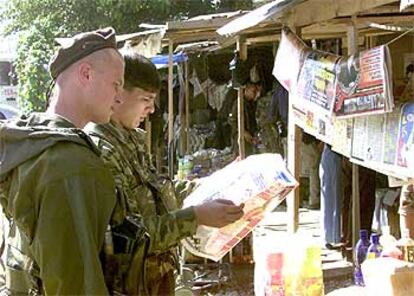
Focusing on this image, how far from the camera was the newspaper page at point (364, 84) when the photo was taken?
3.56m

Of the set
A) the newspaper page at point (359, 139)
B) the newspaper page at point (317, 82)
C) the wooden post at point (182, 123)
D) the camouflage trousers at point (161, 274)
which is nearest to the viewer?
the camouflage trousers at point (161, 274)

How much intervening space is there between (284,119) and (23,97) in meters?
8.61

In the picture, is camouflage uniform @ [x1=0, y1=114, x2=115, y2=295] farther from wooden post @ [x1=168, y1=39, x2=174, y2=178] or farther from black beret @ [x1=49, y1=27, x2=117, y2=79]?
wooden post @ [x1=168, y1=39, x2=174, y2=178]

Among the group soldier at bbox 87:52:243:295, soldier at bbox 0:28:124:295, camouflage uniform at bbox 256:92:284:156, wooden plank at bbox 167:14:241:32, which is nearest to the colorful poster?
soldier at bbox 87:52:243:295

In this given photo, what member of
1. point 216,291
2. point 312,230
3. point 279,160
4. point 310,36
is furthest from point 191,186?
point 312,230

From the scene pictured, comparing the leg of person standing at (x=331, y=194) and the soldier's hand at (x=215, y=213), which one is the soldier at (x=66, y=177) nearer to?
the soldier's hand at (x=215, y=213)

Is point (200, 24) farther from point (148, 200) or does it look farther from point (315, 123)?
point (148, 200)

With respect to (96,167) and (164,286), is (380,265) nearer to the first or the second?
(164,286)

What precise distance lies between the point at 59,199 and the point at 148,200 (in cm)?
75

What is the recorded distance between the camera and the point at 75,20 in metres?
16.9

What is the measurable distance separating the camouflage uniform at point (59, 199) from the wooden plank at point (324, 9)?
2.29 metres

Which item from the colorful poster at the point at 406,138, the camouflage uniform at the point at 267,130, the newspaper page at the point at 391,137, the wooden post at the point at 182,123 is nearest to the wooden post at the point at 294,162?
the newspaper page at the point at 391,137

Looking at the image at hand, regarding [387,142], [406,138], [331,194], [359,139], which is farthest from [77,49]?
[331,194]

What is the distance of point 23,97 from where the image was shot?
16375mm
